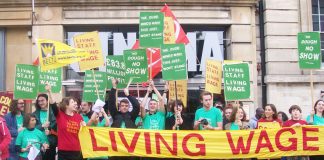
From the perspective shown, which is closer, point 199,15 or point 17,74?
point 17,74

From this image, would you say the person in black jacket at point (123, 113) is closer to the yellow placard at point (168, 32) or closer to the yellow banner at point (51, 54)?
the yellow banner at point (51, 54)

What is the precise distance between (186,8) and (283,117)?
524 centimetres

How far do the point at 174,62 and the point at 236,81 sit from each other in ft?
4.87

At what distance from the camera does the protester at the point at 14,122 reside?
968 centimetres

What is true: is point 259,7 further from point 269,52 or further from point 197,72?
point 197,72

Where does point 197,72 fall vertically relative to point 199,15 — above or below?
below

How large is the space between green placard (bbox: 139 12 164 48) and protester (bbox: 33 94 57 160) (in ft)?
7.74

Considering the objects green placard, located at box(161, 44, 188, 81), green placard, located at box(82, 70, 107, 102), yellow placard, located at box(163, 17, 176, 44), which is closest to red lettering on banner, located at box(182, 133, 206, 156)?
green placard, located at box(161, 44, 188, 81)

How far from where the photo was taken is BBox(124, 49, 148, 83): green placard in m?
11.2

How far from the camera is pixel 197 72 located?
15.7 metres

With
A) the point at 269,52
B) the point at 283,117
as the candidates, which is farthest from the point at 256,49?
the point at 283,117

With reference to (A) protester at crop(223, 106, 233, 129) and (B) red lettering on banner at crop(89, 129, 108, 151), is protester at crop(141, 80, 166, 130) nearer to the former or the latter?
(B) red lettering on banner at crop(89, 129, 108, 151)

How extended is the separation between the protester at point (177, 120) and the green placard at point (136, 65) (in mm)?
1519

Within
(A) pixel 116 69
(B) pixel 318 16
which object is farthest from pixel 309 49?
(B) pixel 318 16
